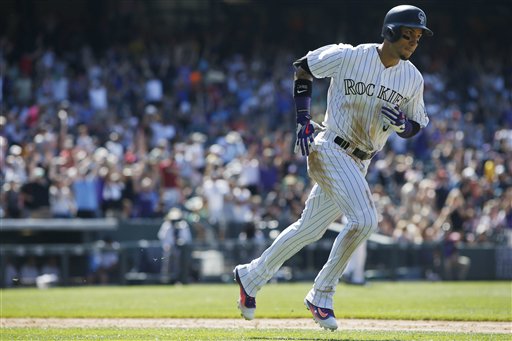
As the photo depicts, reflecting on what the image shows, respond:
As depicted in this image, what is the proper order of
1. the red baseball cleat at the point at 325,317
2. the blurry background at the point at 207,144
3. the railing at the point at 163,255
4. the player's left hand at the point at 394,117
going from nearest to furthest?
1. the player's left hand at the point at 394,117
2. the red baseball cleat at the point at 325,317
3. the railing at the point at 163,255
4. the blurry background at the point at 207,144

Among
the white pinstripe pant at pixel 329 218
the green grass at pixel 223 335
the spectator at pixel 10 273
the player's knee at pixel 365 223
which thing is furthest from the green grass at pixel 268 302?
the player's knee at pixel 365 223

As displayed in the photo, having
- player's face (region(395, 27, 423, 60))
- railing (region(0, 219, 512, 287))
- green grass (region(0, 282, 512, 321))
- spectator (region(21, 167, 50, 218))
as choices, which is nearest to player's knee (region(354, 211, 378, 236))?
player's face (region(395, 27, 423, 60))

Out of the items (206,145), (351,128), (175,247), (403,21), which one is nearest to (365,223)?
(351,128)

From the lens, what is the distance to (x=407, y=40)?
715 cm

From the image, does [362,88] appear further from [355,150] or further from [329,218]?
[329,218]

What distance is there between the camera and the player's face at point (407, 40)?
712 centimetres

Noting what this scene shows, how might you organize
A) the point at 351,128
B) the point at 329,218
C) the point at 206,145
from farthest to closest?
1. the point at 206,145
2. the point at 329,218
3. the point at 351,128

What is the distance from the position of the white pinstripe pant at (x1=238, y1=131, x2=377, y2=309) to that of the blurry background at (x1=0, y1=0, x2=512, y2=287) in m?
8.24

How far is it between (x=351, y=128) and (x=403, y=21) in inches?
33.8

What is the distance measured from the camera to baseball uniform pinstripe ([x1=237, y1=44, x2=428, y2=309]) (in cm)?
715

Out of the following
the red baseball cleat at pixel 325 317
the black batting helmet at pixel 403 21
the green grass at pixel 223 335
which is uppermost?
the black batting helmet at pixel 403 21

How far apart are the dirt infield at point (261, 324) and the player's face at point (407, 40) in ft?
7.44

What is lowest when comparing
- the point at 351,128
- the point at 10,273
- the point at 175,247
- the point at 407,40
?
the point at 10,273

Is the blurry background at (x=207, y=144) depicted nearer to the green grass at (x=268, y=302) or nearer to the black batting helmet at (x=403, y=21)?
the green grass at (x=268, y=302)
